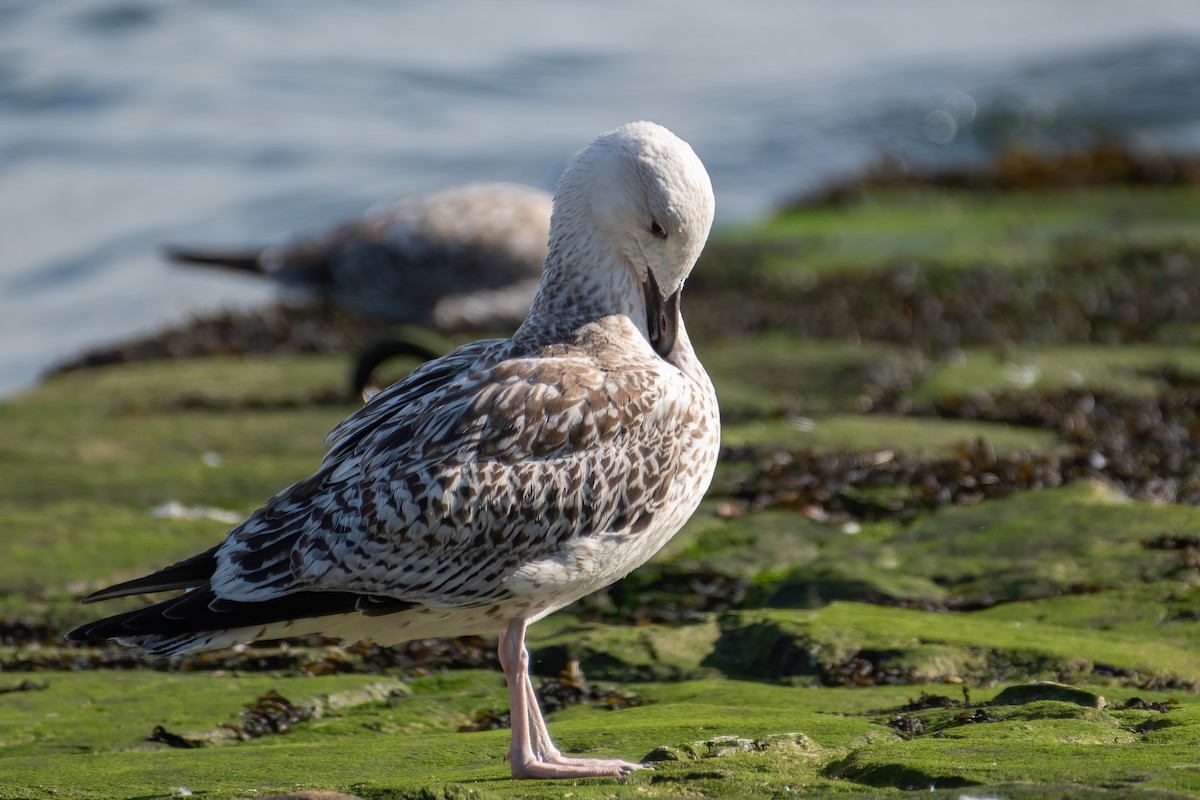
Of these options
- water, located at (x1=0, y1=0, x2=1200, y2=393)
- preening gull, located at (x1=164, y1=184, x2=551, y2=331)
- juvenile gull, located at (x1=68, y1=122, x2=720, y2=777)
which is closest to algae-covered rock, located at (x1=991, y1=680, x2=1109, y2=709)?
juvenile gull, located at (x1=68, y1=122, x2=720, y2=777)

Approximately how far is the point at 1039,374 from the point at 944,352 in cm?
106

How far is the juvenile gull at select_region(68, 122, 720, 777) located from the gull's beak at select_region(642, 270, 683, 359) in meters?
0.23

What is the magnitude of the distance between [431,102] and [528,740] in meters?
24.1

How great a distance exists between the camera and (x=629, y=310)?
524 cm

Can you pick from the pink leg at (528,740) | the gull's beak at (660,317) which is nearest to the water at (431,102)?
the gull's beak at (660,317)

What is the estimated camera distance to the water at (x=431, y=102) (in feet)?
67.8

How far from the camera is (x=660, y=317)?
17.2ft

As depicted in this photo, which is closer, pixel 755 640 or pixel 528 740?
pixel 528 740

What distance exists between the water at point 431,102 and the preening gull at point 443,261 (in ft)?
18.5

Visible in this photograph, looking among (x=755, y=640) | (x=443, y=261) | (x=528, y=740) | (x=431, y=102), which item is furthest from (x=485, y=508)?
(x=431, y=102)

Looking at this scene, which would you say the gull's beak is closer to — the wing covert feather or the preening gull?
the wing covert feather

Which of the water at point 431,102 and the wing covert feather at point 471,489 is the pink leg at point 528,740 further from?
the water at point 431,102

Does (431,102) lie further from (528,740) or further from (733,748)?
(733,748)

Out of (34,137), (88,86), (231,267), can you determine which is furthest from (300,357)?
(88,86)
